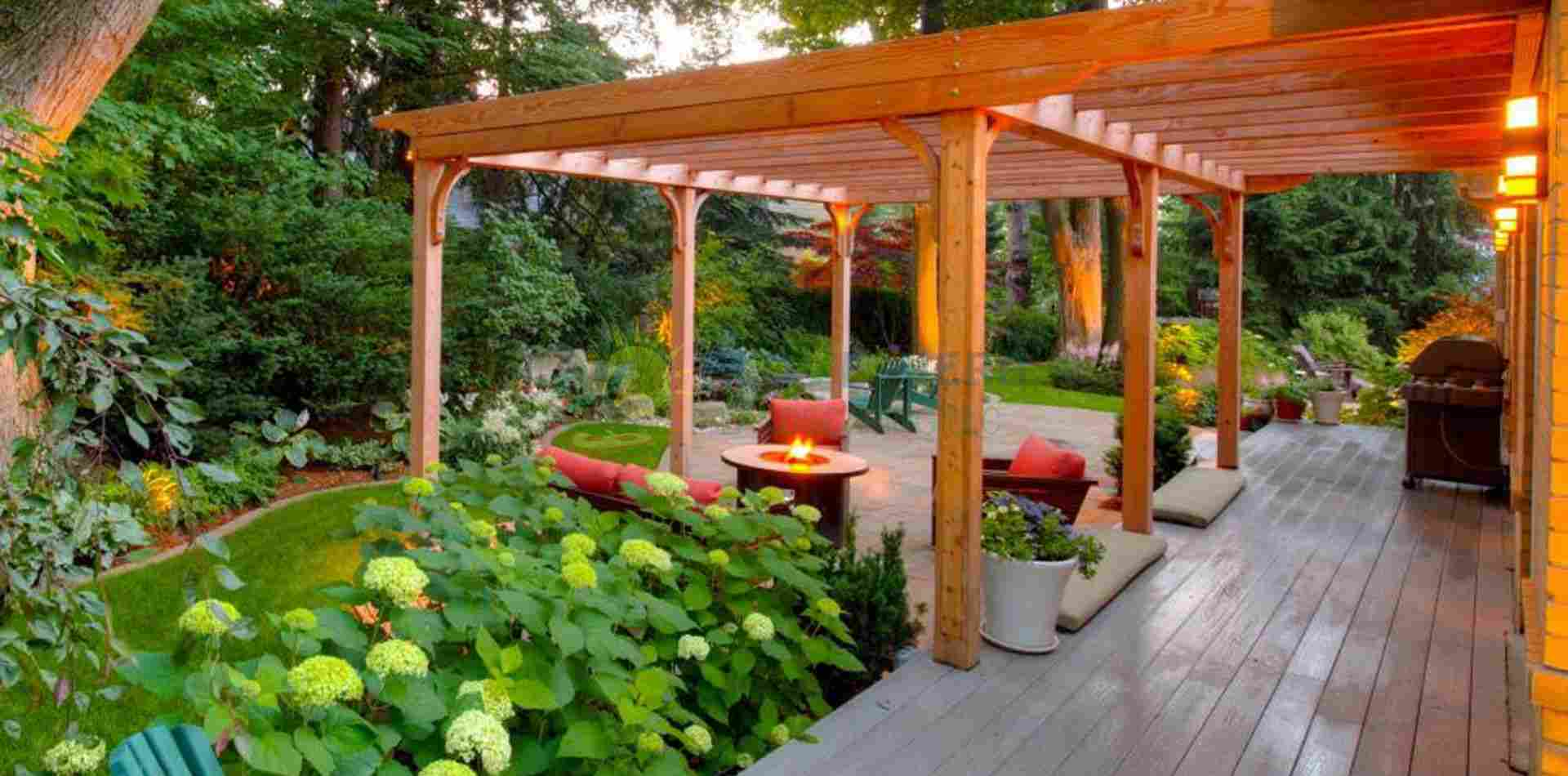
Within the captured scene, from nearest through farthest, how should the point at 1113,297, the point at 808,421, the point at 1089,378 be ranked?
1. the point at 808,421
2. the point at 1089,378
3. the point at 1113,297

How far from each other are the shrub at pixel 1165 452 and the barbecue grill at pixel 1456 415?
1564mm

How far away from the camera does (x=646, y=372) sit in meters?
12.9

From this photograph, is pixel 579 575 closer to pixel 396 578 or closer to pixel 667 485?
pixel 396 578

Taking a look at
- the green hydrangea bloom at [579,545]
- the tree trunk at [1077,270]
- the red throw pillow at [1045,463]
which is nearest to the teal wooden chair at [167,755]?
the green hydrangea bloom at [579,545]

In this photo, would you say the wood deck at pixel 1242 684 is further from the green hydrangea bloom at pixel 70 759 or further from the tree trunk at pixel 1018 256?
the tree trunk at pixel 1018 256

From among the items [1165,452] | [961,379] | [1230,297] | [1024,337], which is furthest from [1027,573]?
[1024,337]

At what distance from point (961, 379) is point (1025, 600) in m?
0.97

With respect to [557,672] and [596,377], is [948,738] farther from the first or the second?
[596,377]

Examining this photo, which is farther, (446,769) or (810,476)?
(810,476)

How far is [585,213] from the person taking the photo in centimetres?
1554

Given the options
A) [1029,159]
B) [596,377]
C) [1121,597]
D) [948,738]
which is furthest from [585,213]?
[948,738]

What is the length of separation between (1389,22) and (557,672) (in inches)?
126

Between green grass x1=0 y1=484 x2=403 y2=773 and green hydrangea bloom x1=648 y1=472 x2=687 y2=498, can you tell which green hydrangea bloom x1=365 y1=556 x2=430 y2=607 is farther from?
green grass x1=0 y1=484 x2=403 y2=773

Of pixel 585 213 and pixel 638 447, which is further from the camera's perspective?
pixel 585 213
